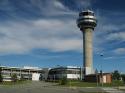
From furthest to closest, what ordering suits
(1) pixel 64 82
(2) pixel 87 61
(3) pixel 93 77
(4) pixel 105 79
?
(2) pixel 87 61
(3) pixel 93 77
(4) pixel 105 79
(1) pixel 64 82

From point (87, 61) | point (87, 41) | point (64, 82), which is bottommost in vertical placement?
point (64, 82)

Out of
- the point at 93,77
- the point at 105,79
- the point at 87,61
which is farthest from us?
the point at 87,61

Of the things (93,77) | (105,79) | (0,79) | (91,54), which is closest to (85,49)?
(91,54)

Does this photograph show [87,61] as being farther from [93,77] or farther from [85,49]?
[93,77]

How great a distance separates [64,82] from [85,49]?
298 ft

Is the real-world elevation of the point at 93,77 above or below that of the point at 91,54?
below

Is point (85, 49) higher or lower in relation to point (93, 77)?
higher

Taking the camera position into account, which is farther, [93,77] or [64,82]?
[93,77]

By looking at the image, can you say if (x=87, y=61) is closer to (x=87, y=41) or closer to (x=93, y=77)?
(x=87, y=41)

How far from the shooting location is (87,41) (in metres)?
198

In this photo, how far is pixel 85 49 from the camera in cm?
19775

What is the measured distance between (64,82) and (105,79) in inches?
1704

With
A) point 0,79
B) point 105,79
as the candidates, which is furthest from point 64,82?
point 0,79

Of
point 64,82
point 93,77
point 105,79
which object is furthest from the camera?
point 93,77
